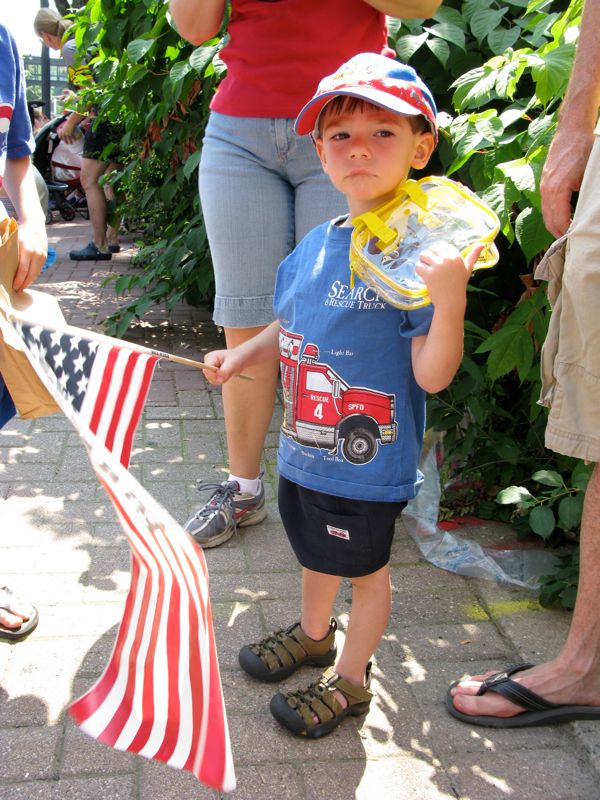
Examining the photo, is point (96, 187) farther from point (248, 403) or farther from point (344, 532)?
point (344, 532)

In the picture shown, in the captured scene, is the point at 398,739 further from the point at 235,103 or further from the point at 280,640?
the point at 235,103

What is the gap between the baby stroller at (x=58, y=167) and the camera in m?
11.9

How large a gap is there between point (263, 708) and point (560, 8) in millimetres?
2606

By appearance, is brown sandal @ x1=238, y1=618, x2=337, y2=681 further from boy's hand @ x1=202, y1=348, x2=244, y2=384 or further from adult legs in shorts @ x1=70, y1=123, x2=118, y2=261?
adult legs in shorts @ x1=70, y1=123, x2=118, y2=261

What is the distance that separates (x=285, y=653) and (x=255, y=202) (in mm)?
1377

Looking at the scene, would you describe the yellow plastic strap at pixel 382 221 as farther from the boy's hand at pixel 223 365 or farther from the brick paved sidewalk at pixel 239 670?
the brick paved sidewalk at pixel 239 670

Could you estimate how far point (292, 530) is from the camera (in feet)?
7.43

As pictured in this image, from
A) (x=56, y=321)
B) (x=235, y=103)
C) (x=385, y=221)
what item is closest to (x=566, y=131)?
(x=385, y=221)

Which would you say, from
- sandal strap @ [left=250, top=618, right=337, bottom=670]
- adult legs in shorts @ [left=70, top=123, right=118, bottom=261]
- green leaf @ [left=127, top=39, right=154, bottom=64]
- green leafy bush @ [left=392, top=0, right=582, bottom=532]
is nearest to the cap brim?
green leafy bush @ [left=392, top=0, right=582, bottom=532]

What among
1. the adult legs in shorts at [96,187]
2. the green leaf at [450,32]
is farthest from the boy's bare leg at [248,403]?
the adult legs in shorts at [96,187]

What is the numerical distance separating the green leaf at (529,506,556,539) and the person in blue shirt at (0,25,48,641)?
1.55m

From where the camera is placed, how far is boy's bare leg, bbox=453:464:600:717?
2.24 m

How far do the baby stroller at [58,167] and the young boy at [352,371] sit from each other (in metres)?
10.4

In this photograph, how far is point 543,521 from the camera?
288 centimetres
